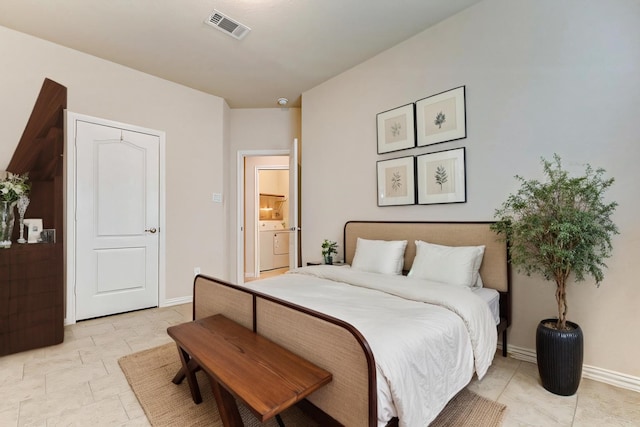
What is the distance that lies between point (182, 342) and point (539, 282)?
8.20 feet

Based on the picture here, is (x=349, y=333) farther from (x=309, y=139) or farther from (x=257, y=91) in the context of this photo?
(x=257, y=91)

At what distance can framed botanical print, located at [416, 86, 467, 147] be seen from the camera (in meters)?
2.62

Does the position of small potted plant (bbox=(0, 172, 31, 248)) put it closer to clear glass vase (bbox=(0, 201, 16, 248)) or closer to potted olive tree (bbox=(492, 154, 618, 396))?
clear glass vase (bbox=(0, 201, 16, 248))

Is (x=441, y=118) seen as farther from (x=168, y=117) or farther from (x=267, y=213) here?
(x=267, y=213)

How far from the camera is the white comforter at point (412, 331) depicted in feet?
3.97

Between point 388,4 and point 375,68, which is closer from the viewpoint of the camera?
point 388,4

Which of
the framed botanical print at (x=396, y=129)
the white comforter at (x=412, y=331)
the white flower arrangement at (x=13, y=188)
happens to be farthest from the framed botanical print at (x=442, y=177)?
the white flower arrangement at (x=13, y=188)

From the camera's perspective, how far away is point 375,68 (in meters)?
3.34

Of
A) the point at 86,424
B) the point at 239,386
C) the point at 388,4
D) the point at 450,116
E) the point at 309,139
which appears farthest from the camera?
the point at 309,139

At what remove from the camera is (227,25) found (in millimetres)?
2748

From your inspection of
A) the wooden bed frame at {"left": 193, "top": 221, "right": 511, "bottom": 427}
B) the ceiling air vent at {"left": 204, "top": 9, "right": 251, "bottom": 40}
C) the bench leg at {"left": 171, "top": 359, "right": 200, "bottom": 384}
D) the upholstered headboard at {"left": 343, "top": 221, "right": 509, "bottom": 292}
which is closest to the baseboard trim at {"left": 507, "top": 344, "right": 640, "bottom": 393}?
the wooden bed frame at {"left": 193, "top": 221, "right": 511, "bottom": 427}

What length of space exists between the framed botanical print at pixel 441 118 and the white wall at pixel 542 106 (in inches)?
2.5

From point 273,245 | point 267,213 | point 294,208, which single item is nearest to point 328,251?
point 294,208

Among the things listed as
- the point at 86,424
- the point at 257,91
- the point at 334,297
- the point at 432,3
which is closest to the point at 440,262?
the point at 334,297
